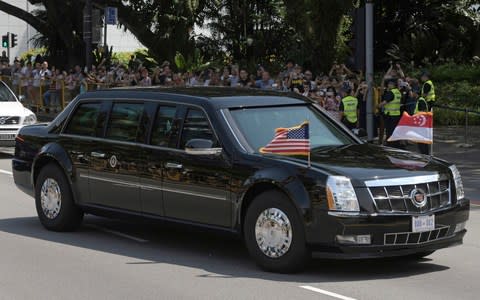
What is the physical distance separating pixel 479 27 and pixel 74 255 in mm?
27272

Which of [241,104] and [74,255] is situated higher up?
[241,104]

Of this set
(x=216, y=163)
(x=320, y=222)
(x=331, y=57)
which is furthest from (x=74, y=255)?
(x=331, y=57)

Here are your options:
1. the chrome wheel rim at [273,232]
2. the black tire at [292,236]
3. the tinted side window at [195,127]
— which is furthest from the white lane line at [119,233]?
the chrome wheel rim at [273,232]

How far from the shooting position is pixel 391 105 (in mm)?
20500

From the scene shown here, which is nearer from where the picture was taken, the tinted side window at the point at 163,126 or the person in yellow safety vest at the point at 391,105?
the tinted side window at the point at 163,126

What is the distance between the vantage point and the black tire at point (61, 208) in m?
10.9

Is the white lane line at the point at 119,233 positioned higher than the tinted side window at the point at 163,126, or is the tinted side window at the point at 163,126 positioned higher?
the tinted side window at the point at 163,126

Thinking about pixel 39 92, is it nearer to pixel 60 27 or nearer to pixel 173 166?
pixel 60 27

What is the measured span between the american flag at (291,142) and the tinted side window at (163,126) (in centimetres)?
120

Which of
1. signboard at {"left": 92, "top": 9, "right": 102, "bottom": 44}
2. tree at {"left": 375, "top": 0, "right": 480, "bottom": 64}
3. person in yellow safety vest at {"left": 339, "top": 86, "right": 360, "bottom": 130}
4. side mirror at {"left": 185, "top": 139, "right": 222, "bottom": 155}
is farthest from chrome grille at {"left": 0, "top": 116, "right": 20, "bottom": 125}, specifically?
tree at {"left": 375, "top": 0, "right": 480, "bottom": 64}

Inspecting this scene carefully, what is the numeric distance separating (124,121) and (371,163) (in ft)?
9.57

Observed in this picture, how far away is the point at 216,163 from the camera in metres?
9.15

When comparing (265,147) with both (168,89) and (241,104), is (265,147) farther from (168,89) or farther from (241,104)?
(168,89)

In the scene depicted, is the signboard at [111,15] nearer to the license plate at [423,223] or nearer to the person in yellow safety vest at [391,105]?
the person in yellow safety vest at [391,105]
